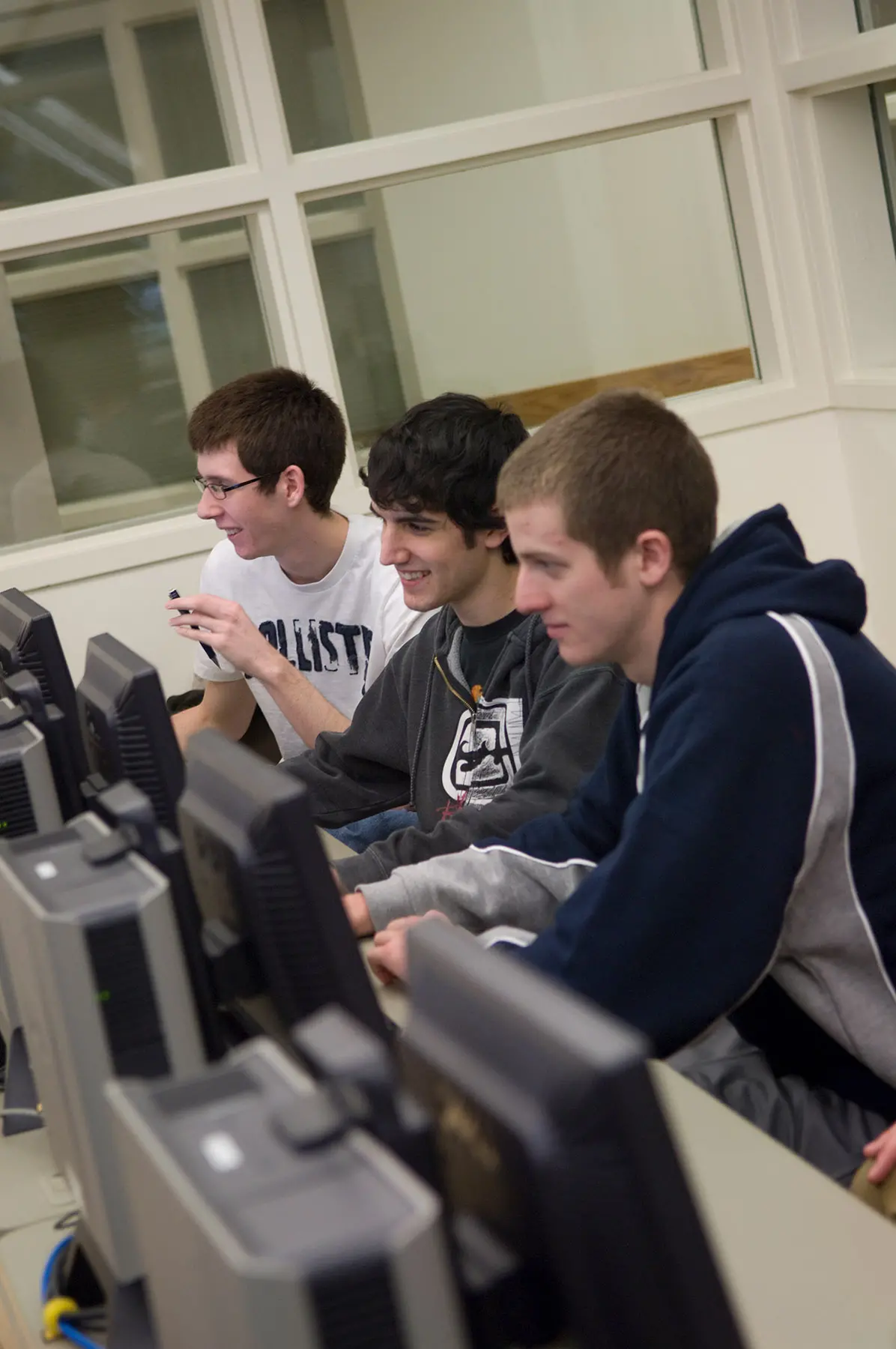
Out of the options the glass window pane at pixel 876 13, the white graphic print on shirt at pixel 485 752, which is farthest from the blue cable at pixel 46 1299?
the glass window pane at pixel 876 13

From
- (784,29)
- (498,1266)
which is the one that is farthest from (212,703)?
(498,1266)

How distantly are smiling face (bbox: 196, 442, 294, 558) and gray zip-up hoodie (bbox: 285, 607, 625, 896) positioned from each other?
57 centimetres

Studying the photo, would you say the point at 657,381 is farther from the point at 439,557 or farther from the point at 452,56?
the point at 439,557

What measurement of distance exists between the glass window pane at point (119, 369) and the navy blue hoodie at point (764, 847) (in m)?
2.54

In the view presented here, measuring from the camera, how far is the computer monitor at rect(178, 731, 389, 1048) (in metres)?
0.89

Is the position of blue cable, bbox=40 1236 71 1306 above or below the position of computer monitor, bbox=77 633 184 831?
below

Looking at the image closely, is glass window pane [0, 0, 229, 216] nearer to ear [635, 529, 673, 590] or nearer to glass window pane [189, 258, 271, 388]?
glass window pane [189, 258, 271, 388]

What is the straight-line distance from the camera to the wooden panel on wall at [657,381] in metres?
3.98

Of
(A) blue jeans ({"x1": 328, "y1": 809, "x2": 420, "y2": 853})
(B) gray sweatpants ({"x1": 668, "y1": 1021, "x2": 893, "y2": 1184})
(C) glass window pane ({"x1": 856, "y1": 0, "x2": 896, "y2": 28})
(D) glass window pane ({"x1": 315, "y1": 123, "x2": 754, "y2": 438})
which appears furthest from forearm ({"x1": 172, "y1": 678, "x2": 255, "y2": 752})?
(C) glass window pane ({"x1": 856, "y1": 0, "x2": 896, "y2": 28})

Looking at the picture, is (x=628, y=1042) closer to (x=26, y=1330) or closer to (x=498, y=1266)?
(x=498, y=1266)

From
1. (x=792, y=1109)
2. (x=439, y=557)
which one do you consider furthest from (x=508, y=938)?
(x=439, y=557)

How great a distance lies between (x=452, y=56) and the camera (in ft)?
12.4

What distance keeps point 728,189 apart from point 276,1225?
383 centimetres

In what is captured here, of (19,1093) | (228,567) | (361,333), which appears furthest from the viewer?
(361,333)
